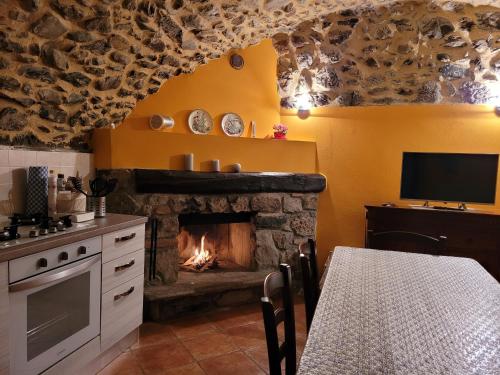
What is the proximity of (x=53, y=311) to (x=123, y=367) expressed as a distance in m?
0.70

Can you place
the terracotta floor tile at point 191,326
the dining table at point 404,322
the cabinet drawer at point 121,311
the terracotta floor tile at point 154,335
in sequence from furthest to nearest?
the terracotta floor tile at point 191,326 → the terracotta floor tile at point 154,335 → the cabinet drawer at point 121,311 → the dining table at point 404,322

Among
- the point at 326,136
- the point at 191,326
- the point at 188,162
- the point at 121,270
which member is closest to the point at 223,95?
the point at 188,162

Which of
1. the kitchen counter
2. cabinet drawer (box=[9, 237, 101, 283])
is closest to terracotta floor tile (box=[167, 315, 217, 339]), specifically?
the kitchen counter

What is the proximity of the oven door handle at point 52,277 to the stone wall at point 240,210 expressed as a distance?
895 millimetres

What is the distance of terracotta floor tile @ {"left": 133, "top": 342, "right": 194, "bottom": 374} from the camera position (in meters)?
2.26

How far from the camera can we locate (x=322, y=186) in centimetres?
371

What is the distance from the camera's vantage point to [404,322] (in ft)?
3.99

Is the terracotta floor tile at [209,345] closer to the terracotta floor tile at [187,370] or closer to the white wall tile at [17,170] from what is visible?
the terracotta floor tile at [187,370]

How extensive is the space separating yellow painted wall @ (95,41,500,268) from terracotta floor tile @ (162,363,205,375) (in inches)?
61.5

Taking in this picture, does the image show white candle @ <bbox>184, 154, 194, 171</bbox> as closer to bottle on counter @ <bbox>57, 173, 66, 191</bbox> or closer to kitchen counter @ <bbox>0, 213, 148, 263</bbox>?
kitchen counter @ <bbox>0, 213, 148, 263</bbox>

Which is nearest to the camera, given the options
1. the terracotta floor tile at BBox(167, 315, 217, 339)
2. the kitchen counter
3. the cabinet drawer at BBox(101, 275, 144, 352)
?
the kitchen counter

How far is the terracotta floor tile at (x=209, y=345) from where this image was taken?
245cm

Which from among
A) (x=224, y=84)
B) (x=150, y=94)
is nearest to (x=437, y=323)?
(x=150, y=94)

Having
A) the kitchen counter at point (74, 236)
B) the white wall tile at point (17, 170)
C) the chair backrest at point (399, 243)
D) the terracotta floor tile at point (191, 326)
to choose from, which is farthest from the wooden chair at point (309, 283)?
the white wall tile at point (17, 170)
